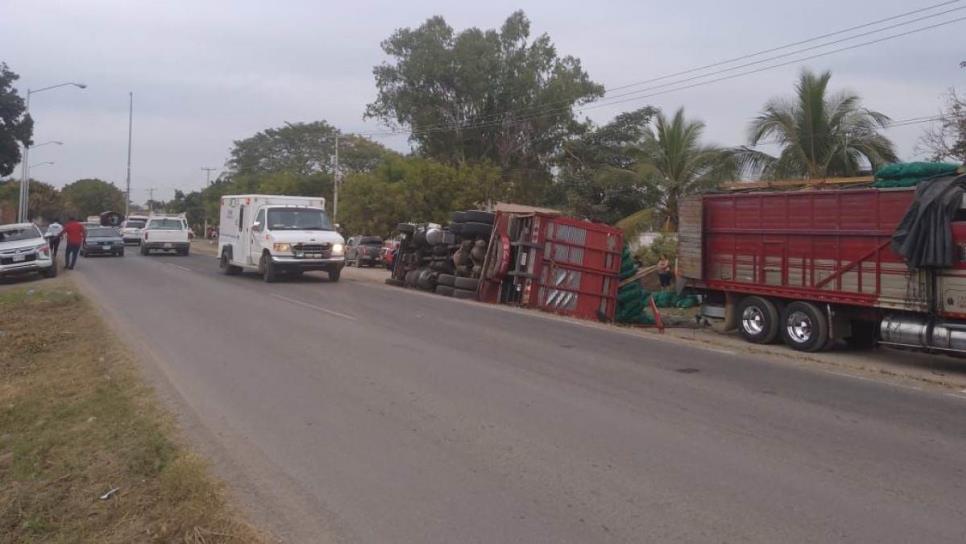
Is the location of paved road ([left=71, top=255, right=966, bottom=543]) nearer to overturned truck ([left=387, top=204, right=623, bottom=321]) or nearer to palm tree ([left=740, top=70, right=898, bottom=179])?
overturned truck ([left=387, top=204, right=623, bottom=321])

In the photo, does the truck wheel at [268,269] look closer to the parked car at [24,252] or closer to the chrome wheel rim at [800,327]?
the parked car at [24,252]

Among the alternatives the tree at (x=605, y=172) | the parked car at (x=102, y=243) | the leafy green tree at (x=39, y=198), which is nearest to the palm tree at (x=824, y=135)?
the tree at (x=605, y=172)

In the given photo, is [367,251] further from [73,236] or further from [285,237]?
[285,237]

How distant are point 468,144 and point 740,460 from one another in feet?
125

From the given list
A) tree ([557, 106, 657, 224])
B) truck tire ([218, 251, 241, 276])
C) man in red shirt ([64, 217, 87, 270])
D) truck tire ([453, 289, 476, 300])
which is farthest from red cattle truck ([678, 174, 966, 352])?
man in red shirt ([64, 217, 87, 270])

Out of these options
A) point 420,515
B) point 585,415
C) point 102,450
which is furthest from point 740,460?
point 102,450

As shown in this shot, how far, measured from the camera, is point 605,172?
31328mm

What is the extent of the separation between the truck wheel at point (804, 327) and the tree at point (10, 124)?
2940 cm

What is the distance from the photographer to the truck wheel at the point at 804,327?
43.1 feet

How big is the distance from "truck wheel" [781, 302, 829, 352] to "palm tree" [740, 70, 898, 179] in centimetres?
826

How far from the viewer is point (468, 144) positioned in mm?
43281

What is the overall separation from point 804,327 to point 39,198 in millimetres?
73855

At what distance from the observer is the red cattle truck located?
38.3ft

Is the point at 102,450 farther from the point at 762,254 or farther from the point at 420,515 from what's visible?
the point at 762,254
